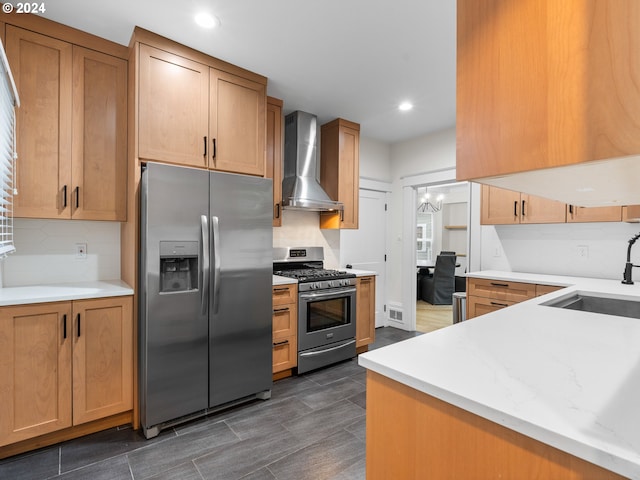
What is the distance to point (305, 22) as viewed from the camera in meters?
2.16

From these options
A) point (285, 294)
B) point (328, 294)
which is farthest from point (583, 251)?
point (285, 294)

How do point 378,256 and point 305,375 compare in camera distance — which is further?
point 378,256

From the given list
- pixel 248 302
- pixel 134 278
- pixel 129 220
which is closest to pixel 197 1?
pixel 129 220

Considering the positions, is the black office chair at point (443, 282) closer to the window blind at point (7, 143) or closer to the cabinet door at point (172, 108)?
the cabinet door at point (172, 108)

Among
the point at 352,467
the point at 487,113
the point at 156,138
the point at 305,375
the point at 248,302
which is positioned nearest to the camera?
the point at 487,113

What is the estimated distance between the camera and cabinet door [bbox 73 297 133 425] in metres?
2.09

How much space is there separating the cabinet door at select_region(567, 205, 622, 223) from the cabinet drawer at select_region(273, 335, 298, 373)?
267 cm

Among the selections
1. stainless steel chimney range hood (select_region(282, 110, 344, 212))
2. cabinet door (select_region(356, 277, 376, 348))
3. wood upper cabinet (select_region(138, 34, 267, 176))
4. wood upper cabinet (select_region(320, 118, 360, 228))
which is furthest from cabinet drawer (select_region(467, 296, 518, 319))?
wood upper cabinet (select_region(138, 34, 267, 176))

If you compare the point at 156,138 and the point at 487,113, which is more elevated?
the point at 156,138

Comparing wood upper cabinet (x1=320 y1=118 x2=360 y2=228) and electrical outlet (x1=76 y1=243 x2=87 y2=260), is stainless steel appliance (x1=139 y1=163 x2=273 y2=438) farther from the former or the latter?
wood upper cabinet (x1=320 y1=118 x2=360 y2=228)

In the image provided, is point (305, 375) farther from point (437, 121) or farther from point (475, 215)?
point (437, 121)

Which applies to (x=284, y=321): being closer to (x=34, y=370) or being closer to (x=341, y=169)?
(x=34, y=370)

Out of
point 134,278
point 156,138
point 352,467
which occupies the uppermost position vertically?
point 156,138

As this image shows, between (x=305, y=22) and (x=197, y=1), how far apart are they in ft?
2.16
